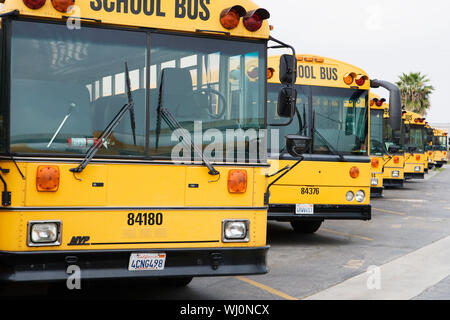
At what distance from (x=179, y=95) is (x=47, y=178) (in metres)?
1.31

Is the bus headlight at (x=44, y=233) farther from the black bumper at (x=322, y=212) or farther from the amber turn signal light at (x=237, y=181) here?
the black bumper at (x=322, y=212)

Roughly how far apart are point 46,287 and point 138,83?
291 cm

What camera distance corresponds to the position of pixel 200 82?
5934 mm

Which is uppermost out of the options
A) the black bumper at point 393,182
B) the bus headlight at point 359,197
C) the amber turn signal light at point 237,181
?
the amber turn signal light at point 237,181

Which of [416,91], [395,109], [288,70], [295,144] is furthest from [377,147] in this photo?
[416,91]

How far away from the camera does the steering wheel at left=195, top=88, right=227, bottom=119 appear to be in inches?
233

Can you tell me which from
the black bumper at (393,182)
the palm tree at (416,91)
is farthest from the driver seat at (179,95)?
the palm tree at (416,91)

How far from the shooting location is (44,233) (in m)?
5.30

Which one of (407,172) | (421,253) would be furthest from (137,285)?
Result: (407,172)

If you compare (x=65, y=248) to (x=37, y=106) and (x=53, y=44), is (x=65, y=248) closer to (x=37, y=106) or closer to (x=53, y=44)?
(x=37, y=106)

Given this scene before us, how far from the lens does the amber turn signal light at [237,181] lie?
19.5 feet

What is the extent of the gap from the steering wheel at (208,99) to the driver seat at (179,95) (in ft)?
0.23

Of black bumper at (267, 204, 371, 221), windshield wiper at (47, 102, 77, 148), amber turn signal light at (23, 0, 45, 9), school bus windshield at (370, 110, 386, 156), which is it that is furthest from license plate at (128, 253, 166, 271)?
school bus windshield at (370, 110, 386, 156)

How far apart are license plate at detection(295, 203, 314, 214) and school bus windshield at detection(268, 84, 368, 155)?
0.86 metres
